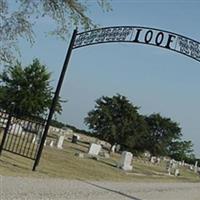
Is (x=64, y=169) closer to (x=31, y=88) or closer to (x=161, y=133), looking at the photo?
(x=31, y=88)

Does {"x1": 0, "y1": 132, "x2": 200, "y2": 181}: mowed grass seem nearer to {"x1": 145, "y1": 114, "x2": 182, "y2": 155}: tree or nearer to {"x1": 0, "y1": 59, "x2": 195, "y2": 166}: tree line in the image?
{"x1": 0, "y1": 59, "x2": 195, "y2": 166}: tree line

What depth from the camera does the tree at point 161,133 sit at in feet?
325

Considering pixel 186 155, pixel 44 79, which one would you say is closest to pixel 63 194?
pixel 44 79

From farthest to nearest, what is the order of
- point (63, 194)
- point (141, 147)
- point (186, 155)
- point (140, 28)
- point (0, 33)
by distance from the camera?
point (186, 155) < point (141, 147) < point (140, 28) < point (0, 33) < point (63, 194)

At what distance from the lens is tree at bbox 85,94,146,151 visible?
251 ft

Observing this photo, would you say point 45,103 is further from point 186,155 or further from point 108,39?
point 186,155

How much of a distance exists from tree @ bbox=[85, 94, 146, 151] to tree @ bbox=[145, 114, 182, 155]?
61.5 ft

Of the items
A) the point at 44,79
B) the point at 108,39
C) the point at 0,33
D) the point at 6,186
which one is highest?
the point at 44,79

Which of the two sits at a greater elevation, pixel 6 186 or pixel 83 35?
pixel 83 35

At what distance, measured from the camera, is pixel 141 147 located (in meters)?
87.4

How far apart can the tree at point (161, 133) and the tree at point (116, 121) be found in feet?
61.5

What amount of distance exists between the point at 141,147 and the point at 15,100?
3651 cm

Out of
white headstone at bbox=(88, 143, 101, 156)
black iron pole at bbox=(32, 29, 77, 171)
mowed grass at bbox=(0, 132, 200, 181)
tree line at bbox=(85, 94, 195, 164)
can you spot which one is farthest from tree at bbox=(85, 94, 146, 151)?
black iron pole at bbox=(32, 29, 77, 171)

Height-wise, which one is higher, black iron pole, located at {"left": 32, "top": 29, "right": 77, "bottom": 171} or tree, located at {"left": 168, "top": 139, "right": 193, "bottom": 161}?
tree, located at {"left": 168, "top": 139, "right": 193, "bottom": 161}
